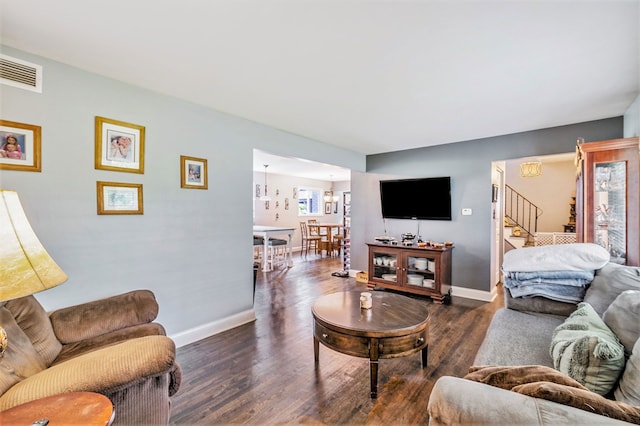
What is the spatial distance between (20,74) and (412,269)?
4587 mm

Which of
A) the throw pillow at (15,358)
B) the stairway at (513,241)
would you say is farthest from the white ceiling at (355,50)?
the stairway at (513,241)

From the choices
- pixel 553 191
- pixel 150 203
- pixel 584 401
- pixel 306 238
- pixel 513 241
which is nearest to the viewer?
pixel 584 401

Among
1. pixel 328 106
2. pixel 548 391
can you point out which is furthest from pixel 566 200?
pixel 548 391

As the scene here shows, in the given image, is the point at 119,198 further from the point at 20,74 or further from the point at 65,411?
the point at 65,411

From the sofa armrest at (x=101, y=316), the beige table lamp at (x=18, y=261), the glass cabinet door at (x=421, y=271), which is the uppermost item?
the beige table lamp at (x=18, y=261)

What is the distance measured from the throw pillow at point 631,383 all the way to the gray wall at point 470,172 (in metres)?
3.34

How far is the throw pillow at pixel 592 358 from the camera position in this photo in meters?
1.13

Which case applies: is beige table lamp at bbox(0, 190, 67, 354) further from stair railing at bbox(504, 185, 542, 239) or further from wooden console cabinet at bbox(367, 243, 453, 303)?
stair railing at bbox(504, 185, 542, 239)

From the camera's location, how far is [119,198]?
2.39 meters

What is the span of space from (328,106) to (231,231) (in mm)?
1681

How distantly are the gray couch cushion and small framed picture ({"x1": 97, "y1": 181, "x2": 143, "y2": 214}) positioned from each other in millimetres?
2746

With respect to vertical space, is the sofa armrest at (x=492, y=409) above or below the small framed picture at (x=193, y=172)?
below

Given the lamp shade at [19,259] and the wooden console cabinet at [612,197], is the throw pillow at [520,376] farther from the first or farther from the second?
the wooden console cabinet at [612,197]

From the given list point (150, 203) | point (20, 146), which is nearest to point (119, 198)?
point (150, 203)
